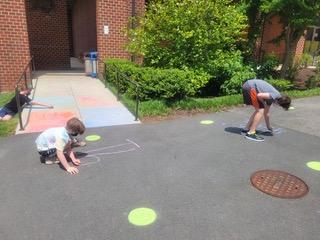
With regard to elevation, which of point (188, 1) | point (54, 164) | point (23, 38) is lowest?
point (54, 164)

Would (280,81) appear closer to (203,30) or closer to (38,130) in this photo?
(203,30)

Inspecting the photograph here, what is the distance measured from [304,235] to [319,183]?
1.34 m

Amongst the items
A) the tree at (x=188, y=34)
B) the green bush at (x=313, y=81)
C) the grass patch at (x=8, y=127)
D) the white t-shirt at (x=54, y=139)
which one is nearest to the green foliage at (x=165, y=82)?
the tree at (x=188, y=34)

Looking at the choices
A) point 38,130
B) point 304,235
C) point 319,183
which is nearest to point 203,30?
point 38,130

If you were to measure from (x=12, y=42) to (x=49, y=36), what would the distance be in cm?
544

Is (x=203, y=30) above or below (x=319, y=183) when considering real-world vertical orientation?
above

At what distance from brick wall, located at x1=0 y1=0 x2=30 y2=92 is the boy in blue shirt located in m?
5.76

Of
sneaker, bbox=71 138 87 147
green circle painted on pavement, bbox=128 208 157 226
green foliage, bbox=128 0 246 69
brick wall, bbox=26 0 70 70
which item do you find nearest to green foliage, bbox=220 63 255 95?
green foliage, bbox=128 0 246 69

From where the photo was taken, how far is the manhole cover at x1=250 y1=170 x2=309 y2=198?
390 centimetres

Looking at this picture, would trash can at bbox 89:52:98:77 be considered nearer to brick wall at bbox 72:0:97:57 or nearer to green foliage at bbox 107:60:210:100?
brick wall at bbox 72:0:97:57

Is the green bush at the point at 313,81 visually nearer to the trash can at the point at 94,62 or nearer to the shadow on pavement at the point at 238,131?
the shadow on pavement at the point at 238,131

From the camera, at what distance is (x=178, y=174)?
174 inches

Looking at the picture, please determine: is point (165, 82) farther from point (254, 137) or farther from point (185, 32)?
point (254, 137)

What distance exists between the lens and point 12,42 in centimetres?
942
